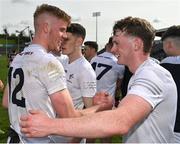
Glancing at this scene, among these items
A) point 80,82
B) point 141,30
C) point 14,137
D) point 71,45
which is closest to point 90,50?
point 71,45

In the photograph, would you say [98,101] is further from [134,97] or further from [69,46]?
[69,46]

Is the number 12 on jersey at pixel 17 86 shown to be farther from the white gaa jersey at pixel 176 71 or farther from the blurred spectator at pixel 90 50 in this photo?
the blurred spectator at pixel 90 50

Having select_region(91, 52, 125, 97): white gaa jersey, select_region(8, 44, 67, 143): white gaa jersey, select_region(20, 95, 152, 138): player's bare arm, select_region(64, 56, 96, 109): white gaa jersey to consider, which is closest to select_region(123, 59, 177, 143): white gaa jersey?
select_region(20, 95, 152, 138): player's bare arm

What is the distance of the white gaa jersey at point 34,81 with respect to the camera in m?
3.52

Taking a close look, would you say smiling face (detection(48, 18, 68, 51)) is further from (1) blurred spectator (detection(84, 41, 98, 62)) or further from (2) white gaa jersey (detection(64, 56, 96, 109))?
(1) blurred spectator (detection(84, 41, 98, 62))

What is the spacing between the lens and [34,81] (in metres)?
3.55

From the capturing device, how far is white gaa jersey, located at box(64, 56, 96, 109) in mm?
5434

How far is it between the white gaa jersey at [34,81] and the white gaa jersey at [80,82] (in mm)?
1707

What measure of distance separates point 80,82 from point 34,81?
2003 mm

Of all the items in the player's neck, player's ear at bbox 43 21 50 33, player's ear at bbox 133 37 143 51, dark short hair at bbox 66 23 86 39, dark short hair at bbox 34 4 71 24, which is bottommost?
the player's neck

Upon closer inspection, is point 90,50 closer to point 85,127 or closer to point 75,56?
point 75,56

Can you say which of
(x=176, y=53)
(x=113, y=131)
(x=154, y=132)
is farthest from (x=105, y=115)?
(x=176, y=53)

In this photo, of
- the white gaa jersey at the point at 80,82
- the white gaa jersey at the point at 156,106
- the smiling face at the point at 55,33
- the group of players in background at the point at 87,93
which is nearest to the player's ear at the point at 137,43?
the group of players in background at the point at 87,93

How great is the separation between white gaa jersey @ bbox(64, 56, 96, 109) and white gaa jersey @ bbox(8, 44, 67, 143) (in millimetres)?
1707
